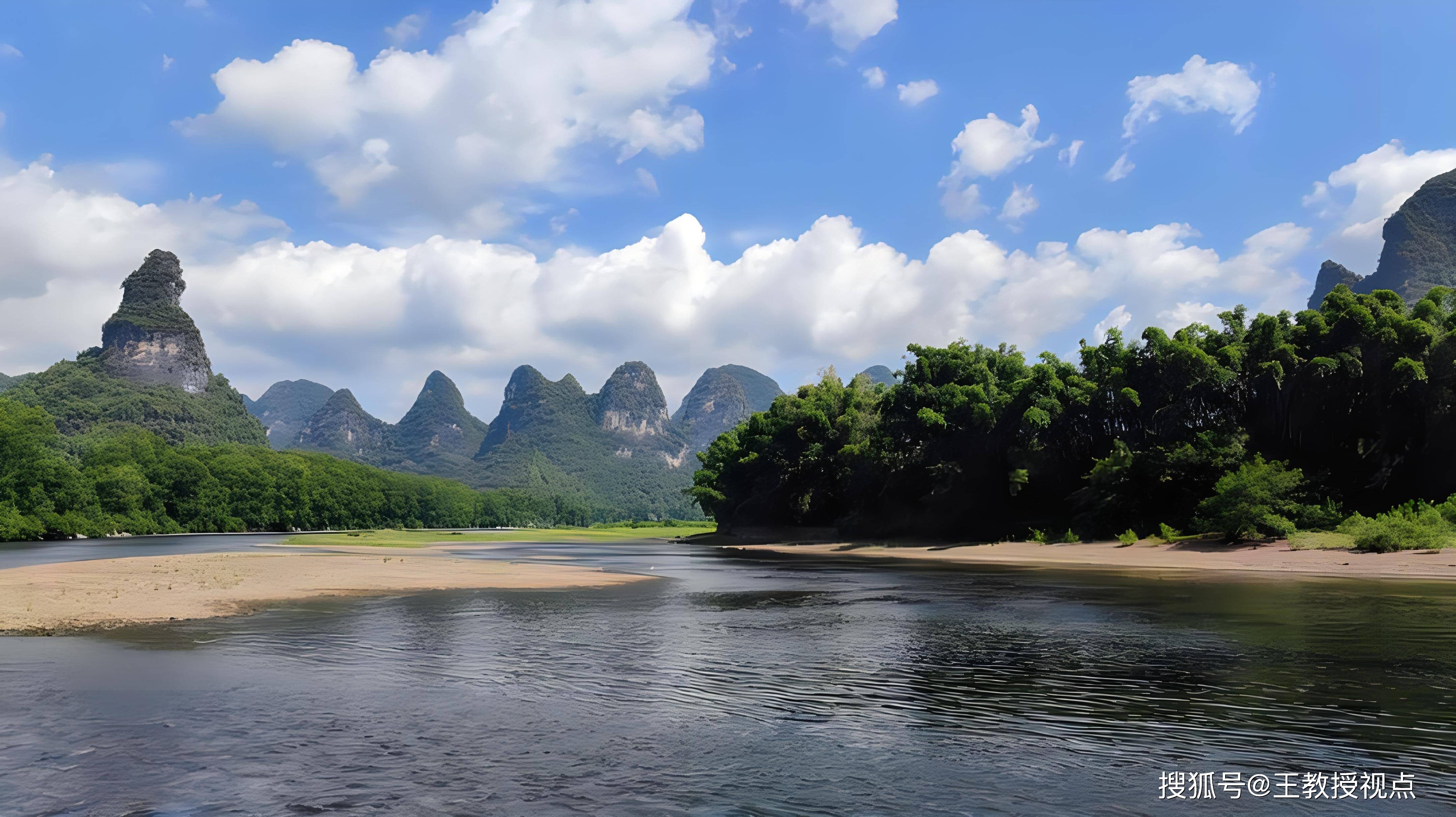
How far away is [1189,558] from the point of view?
46.6 metres

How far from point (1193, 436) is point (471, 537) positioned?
8797 centimetres

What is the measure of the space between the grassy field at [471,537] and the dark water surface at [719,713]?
2300 inches

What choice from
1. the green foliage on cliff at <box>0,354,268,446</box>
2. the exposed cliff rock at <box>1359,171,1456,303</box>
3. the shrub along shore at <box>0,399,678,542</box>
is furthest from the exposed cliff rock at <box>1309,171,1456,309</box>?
the green foliage on cliff at <box>0,354,268,446</box>

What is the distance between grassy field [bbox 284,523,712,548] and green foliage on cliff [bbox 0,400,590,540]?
396 inches

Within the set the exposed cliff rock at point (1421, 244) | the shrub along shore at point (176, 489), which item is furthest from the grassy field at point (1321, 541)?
the exposed cliff rock at point (1421, 244)

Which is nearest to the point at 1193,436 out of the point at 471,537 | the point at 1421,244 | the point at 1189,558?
the point at 1189,558

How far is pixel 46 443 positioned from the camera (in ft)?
403

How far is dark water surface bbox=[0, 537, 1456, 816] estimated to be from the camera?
8.17 m

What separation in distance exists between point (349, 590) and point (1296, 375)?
55534 millimetres

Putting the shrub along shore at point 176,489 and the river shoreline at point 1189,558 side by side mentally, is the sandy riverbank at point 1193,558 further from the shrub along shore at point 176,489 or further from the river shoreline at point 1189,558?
the shrub along shore at point 176,489

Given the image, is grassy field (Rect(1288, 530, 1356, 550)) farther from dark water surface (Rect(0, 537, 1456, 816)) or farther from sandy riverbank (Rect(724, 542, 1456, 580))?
dark water surface (Rect(0, 537, 1456, 816))

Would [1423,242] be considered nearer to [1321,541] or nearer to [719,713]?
[1321,541]

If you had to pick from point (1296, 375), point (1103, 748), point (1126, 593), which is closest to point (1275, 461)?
point (1296, 375)

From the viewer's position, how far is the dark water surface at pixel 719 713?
817cm
